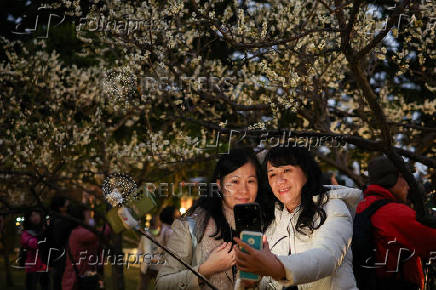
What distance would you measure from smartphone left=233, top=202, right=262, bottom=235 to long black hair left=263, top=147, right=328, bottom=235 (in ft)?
2.03

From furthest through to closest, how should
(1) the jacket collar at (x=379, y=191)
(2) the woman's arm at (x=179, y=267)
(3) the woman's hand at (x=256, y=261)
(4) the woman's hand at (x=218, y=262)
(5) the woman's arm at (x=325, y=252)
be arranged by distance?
(1) the jacket collar at (x=379, y=191) < (2) the woman's arm at (x=179, y=267) < (4) the woman's hand at (x=218, y=262) < (5) the woman's arm at (x=325, y=252) < (3) the woman's hand at (x=256, y=261)

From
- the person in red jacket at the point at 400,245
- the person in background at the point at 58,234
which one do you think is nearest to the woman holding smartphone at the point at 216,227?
the person in red jacket at the point at 400,245

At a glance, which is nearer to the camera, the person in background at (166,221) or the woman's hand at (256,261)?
the woman's hand at (256,261)

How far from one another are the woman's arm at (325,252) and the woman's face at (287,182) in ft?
0.71

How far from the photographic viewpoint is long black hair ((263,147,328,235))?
115 inches

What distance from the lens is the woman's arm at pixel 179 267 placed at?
3377 millimetres

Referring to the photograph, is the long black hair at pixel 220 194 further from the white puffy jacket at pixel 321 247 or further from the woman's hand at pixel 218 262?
the white puffy jacket at pixel 321 247

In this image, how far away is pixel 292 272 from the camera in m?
2.29

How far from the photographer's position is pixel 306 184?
10.2 feet

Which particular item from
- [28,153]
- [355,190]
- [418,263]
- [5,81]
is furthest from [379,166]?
[5,81]

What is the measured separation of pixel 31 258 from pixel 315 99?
6.65 meters

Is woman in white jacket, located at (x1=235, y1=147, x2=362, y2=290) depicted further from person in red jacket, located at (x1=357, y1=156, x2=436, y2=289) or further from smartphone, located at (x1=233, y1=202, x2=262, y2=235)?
person in red jacket, located at (x1=357, y1=156, x2=436, y2=289)

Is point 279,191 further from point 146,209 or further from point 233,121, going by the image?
point 233,121

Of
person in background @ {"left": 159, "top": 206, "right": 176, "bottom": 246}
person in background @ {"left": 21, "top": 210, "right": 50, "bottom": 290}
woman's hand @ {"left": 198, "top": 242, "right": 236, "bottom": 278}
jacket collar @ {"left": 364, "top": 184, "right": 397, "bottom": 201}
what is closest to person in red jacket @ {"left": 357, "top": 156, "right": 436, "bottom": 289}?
jacket collar @ {"left": 364, "top": 184, "right": 397, "bottom": 201}
